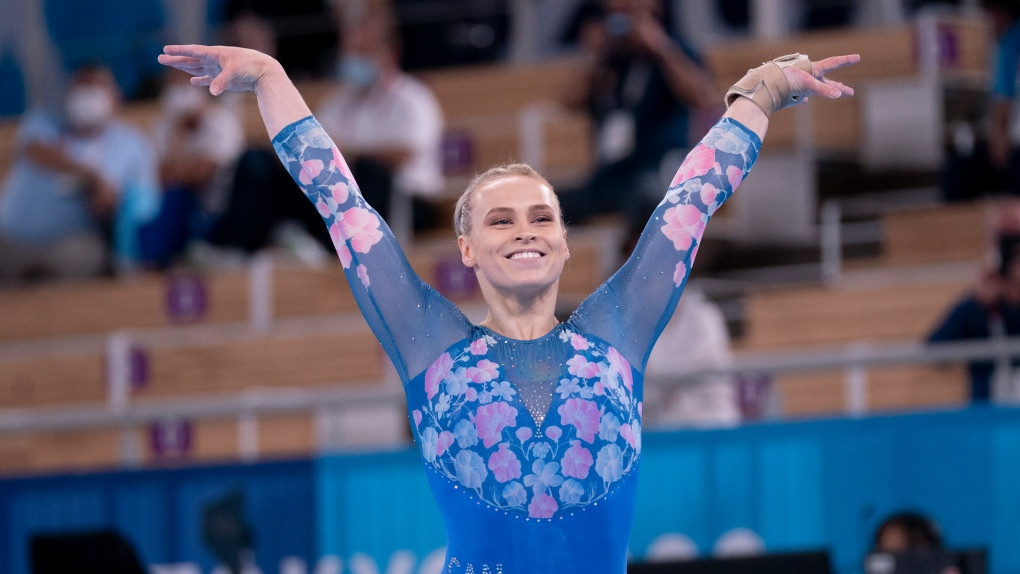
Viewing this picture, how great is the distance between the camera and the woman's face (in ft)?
10.6

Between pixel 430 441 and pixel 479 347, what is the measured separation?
0.74 feet

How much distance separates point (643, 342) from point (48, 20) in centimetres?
943

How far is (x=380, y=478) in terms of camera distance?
5441 millimetres

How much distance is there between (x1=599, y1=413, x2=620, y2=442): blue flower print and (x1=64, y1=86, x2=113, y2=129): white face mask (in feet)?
21.9

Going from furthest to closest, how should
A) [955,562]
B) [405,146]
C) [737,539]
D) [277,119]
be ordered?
[405,146], [737,539], [955,562], [277,119]

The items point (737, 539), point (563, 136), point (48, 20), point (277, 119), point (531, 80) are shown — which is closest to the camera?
point (277, 119)

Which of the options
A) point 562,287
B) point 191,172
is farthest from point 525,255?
point 191,172

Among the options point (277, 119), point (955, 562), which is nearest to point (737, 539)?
point (955, 562)

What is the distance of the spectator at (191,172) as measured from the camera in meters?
8.61

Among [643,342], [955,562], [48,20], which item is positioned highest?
[48,20]

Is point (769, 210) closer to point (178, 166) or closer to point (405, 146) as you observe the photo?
point (405, 146)

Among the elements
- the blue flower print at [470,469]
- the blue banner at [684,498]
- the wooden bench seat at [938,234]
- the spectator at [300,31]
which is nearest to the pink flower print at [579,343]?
the blue flower print at [470,469]

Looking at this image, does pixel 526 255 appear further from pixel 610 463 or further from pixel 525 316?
pixel 610 463

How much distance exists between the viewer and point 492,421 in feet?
10.4
